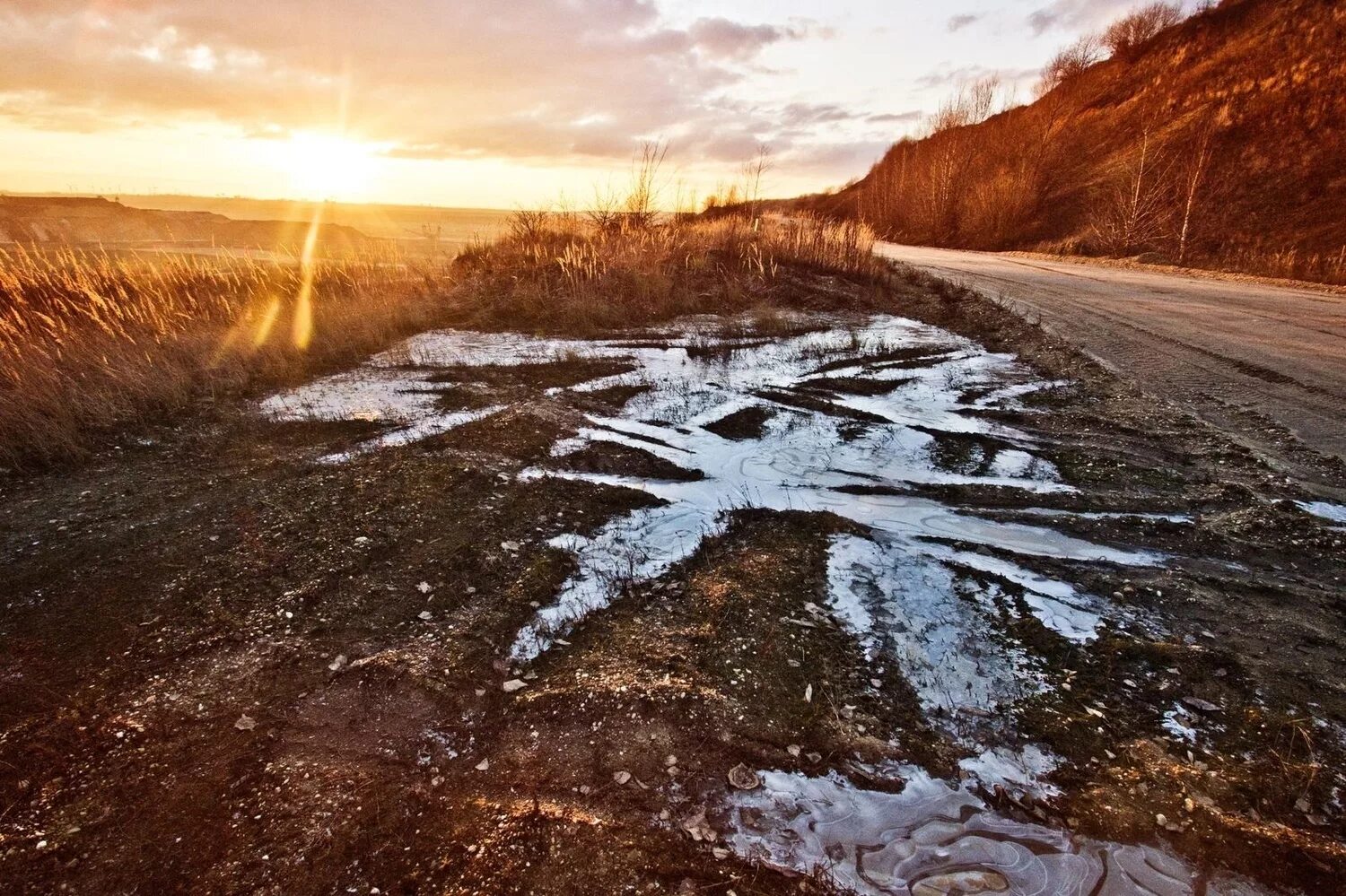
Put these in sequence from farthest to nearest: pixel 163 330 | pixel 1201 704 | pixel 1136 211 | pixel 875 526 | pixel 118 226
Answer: pixel 118 226 < pixel 1136 211 < pixel 163 330 < pixel 875 526 < pixel 1201 704

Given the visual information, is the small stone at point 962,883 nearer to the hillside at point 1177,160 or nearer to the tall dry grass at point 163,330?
the tall dry grass at point 163,330

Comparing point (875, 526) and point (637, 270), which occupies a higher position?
point (637, 270)

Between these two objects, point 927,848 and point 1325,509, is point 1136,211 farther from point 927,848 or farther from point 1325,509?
point 927,848

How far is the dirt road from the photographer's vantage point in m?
4.93

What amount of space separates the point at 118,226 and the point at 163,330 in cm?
6860

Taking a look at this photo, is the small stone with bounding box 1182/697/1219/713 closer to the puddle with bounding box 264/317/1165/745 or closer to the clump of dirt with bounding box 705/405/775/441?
the puddle with bounding box 264/317/1165/745

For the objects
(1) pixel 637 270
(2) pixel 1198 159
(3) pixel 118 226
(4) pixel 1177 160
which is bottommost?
(1) pixel 637 270

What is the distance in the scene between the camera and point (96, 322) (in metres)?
7.65

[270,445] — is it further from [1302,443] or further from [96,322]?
[1302,443]

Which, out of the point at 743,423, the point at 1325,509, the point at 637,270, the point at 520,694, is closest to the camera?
the point at 520,694

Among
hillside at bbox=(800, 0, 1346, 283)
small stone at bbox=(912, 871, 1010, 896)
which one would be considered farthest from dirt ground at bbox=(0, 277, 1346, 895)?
hillside at bbox=(800, 0, 1346, 283)

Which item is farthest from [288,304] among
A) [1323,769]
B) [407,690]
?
[1323,769]

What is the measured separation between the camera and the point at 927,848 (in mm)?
1970

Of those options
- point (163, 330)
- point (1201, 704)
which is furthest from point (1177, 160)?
point (163, 330)
